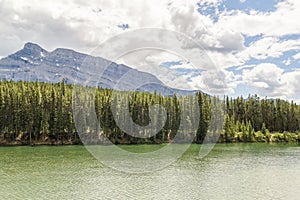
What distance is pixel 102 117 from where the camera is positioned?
71.9m

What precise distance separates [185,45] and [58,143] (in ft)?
171

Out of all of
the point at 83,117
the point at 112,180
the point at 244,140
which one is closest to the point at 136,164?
the point at 112,180

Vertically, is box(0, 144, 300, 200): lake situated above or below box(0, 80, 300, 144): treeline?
below

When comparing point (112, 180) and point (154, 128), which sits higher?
point (154, 128)

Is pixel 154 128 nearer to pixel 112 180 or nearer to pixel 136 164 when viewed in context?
pixel 136 164

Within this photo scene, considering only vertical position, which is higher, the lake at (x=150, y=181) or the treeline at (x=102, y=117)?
the treeline at (x=102, y=117)

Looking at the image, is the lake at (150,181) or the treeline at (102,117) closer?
the lake at (150,181)

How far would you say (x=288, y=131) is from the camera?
96.6m

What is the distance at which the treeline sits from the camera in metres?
66.1

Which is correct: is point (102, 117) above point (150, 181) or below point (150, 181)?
above

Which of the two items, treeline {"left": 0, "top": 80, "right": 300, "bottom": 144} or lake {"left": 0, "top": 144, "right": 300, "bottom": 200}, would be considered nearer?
lake {"left": 0, "top": 144, "right": 300, "bottom": 200}

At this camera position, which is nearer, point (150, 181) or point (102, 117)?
point (150, 181)

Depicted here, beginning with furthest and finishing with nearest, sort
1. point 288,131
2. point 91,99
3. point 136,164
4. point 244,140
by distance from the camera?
point 288,131
point 244,140
point 91,99
point 136,164

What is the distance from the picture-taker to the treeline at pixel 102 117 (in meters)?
66.1
